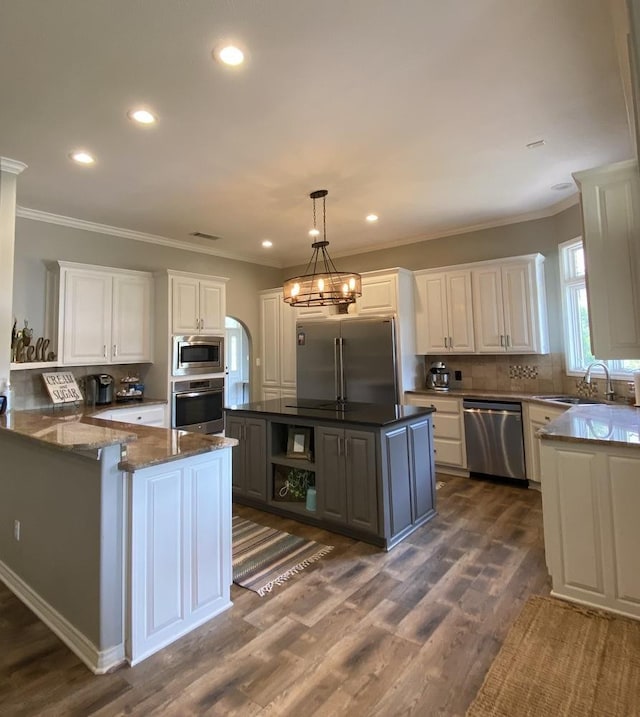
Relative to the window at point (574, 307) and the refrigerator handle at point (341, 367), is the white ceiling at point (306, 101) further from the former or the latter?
the refrigerator handle at point (341, 367)

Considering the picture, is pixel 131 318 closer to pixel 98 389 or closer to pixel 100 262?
pixel 100 262

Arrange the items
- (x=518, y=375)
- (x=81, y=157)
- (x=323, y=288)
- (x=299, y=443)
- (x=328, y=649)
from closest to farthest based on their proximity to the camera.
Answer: (x=328, y=649) < (x=81, y=157) < (x=323, y=288) < (x=299, y=443) < (x=518, y=375)

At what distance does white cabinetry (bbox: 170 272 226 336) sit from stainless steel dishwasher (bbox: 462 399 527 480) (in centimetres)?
318

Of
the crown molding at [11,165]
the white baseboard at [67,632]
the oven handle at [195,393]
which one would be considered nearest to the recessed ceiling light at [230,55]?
the crown molding at [11,165]

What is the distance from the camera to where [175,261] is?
17.8 ft

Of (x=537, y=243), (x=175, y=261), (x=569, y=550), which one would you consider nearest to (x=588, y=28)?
(x=569, y=550)

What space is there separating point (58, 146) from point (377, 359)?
3613 mm

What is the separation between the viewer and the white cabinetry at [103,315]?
4.18 m

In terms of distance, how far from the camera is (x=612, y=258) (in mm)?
2506

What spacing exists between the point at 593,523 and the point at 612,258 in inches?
61.2

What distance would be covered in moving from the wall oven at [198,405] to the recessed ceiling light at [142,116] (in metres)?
2.88

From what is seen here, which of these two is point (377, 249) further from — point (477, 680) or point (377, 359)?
point (477, 680)

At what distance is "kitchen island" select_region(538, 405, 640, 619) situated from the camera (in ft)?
7.09

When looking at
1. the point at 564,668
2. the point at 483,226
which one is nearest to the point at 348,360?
the point at 483,226
